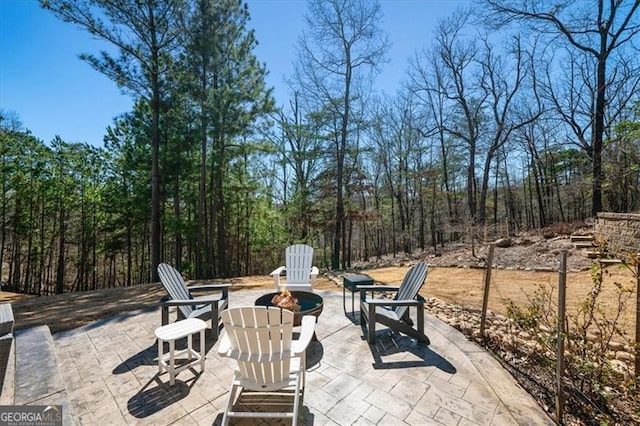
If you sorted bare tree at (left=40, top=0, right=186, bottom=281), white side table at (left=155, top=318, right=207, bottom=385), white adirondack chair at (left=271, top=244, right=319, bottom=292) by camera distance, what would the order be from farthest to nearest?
bare tree at (left=40, top=0, right=186, bottom=281)
white adirondack chair at (left=271, top=244, right=319, bottom=292)
white side table at (left=155, top=318, right=207, bottom=385)

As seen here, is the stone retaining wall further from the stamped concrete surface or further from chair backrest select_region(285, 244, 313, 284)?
chair backrest select_region(285, 244, 313, 284)

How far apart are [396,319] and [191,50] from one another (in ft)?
30.3

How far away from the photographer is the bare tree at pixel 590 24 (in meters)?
9.16

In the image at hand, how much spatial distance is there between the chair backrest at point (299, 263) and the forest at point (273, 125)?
17.0 ft

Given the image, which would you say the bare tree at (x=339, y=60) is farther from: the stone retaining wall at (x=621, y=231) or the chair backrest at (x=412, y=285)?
the stone retaining wall at (x=621, y=231)

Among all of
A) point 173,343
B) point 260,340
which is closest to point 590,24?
point 260,340

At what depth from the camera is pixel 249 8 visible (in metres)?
9.08

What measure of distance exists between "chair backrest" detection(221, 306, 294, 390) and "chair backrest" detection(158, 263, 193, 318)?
165 centimetres

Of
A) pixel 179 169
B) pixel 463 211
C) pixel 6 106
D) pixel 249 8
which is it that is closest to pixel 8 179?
pixel 6 106

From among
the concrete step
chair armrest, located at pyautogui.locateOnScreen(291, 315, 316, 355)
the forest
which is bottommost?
the concrete step

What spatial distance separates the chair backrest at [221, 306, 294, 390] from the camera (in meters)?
1.77

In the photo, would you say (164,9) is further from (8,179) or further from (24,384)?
(24,384)

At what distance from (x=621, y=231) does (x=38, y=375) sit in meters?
10.4

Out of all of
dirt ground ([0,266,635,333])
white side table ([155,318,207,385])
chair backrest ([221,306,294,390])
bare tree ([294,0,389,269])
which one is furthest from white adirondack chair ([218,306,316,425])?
bare tree ([294,0,389,269])
